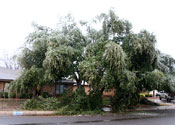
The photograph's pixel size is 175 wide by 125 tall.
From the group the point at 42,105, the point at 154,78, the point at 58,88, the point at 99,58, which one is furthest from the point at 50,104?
the point at 58,88

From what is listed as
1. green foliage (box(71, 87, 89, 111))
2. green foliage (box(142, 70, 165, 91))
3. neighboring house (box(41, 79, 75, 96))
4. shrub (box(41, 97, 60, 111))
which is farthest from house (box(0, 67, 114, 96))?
green foliage (box(142, 70, 165, 91))

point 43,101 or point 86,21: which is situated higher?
point 86,21

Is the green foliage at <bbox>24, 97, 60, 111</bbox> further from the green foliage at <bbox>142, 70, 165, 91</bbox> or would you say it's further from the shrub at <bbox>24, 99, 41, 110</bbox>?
the green foliage at <bbox>142, 70, 165, 91</bbox>

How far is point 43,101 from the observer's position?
13.2 meters

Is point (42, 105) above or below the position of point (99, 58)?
below

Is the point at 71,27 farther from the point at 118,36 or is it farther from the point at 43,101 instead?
the point at 43,101

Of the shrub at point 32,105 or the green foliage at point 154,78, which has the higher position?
the green foliage at point 154,78

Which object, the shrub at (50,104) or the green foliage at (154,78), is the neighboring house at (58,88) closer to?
the shrub at (50,104)

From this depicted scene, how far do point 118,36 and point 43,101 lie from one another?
803 centimetres

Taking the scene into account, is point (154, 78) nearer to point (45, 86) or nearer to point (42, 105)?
point (42, 105)

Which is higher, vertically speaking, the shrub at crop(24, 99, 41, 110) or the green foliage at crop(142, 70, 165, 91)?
the green foliage at crop(142, 70, 165, 91)

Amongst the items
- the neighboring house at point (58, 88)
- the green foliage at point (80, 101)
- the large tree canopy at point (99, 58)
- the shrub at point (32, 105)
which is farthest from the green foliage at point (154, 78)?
the neighboring house at point (58, 88)

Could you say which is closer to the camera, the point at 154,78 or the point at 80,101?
the point at 154,78

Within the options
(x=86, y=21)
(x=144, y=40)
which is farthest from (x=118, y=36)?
(x=86, y=21)
